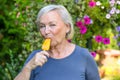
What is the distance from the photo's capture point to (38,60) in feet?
10.5

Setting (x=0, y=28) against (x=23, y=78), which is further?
(x=0, y=28)

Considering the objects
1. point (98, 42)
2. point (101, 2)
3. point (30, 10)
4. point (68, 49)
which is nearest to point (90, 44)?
point (98, 42)

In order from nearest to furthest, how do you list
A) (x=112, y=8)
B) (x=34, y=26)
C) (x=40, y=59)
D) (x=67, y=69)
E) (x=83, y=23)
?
1. (x=40, y=59)
2. (x=67, y=69)
3. (x=34, y=26)
4. (x=83, y=23)
5. (x=112, y=8)

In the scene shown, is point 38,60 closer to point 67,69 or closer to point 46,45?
point 46,45

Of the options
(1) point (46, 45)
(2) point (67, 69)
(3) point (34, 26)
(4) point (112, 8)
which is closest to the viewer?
(1) point (46, 45)

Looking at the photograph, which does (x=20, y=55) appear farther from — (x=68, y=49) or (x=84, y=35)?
(x=68, y=49)

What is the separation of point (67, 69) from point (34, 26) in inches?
85.2

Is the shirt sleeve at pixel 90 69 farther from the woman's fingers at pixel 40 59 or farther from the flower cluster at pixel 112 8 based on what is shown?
the flower cluster at pixel 112 8

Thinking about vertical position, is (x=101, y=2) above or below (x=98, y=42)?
above

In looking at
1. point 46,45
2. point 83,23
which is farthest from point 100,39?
point 46,45

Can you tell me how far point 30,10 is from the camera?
5.66m

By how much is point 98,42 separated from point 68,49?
2438 millimetres

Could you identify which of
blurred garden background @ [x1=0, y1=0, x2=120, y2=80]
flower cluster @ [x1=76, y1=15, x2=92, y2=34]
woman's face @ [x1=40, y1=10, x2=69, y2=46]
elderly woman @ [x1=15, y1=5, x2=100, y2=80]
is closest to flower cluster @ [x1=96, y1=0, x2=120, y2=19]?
blurred garden background @ [x1=0, y1=0, x2=120, y2=80]

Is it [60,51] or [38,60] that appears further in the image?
[60,51]
